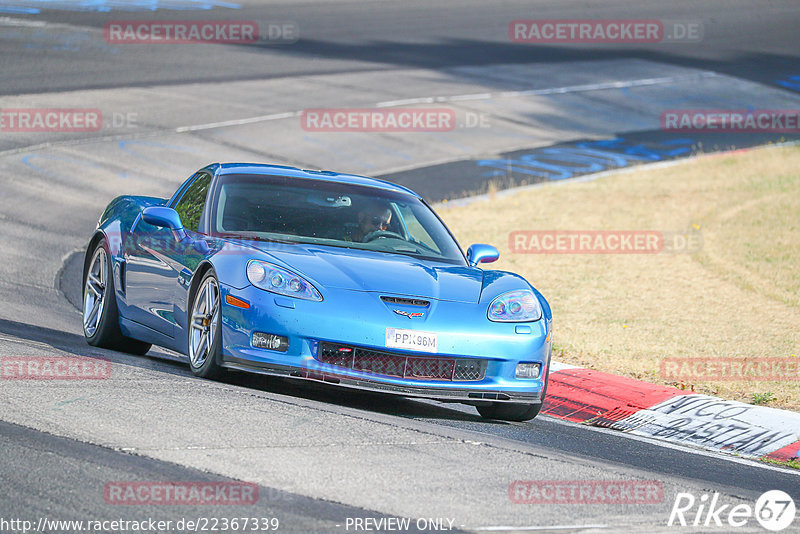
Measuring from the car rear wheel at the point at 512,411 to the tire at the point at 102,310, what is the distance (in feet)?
9.21

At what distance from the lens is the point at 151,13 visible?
118ft

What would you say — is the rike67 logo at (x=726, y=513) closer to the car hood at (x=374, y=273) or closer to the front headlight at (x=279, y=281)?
the car hood at (x=374, y=273)

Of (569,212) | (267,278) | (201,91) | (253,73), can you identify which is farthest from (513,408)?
(253,73)

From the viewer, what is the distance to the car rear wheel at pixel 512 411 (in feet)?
25.3

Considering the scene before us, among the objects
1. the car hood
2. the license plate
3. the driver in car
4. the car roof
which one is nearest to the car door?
the car roof

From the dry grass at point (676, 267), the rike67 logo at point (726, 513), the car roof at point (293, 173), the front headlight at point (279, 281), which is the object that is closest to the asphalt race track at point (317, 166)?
the rike67 logo at point (726, 513)

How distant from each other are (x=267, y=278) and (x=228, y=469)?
1.95m

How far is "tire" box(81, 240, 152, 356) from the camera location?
29.6 ft

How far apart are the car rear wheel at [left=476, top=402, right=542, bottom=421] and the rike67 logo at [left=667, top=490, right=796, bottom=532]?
182 cm

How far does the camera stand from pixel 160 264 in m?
8.37

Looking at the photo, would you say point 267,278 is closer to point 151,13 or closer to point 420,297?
point 420,297

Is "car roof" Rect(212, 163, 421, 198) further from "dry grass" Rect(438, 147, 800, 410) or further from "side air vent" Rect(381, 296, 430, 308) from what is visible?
"dry grass" Rect(438, 147, 800, 410)

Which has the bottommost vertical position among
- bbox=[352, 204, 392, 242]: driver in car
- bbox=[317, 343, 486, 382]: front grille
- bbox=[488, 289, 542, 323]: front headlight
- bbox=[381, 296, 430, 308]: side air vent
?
bbox=[317, 343, 486, 382]: front grille

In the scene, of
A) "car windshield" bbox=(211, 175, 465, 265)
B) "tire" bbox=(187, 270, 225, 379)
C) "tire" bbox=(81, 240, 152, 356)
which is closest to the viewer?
"tire" bbox=(187, 270, 225, 379)
